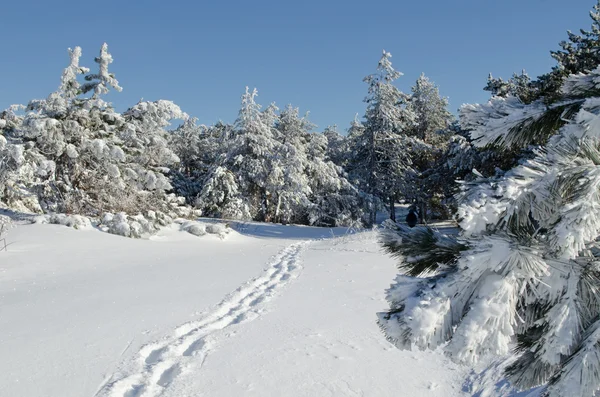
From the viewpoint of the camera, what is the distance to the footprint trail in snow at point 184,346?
3900mm

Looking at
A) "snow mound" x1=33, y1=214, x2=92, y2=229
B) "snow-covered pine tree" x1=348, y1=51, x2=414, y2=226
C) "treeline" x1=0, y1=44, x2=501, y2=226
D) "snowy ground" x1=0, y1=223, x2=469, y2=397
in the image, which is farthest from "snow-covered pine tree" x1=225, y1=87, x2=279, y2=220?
"snowy ground" x1=0, y1=223, x2=469, y2=397

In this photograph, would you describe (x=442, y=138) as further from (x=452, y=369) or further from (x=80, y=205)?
(x=452, y=369)

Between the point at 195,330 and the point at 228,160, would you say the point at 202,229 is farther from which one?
the point at 195,330

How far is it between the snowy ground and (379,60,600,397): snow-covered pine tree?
9.14 feet

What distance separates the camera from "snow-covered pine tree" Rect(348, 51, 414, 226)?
88.4ft

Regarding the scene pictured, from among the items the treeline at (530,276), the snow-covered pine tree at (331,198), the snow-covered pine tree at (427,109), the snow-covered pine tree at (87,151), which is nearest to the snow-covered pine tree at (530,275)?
the treeline at (530,276)

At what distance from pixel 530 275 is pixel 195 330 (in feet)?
16.7

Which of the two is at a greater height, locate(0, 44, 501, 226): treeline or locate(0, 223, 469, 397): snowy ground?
locate(0, 44, 501, 226): treeline

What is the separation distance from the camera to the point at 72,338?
5008mm

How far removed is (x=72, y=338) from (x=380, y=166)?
24.6 m

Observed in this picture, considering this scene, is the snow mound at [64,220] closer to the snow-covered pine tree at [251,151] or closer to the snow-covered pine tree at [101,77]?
the snow-covered pine tree at [101,77]

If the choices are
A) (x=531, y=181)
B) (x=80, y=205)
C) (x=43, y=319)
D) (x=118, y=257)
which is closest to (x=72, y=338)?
(x=43, y=319)

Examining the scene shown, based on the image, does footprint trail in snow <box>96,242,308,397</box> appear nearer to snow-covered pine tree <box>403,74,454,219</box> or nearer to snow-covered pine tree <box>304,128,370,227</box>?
snow-covered pine tree <box>304,128,370,227</box>

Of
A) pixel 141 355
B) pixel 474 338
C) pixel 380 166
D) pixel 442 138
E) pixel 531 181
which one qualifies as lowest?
pixel 141 355
